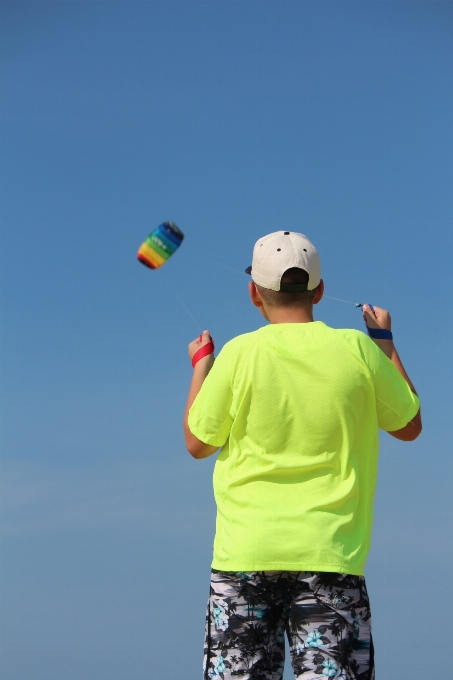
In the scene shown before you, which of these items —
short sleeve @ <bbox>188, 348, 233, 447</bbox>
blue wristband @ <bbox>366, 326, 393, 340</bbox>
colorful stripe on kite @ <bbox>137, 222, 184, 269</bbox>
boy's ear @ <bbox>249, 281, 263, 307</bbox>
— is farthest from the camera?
colorful stripe on kite @ <bbox>137, 222, 184, 269</bbox>

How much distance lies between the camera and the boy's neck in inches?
142

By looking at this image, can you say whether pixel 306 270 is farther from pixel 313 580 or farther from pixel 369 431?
pixel 313 580

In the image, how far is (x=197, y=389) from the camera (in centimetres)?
374

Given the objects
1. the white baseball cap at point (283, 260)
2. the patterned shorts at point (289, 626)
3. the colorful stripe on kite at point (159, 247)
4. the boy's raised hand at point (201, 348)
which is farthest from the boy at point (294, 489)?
the colorful stripe on kite at point (159, 247)

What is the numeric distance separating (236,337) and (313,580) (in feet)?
3.14

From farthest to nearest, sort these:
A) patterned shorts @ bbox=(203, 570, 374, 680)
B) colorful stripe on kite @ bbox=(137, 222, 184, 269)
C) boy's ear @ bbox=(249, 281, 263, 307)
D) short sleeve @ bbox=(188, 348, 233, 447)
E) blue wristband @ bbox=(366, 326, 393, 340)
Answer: colorful stripe on kite @ bbox=(137, 222, 184, 269)
blue wristband @ bbox=(366, 326, 393, 340)
boy's ear @ bbox=(249, 281, 263, 307)
short sleeve @ bbox=(188, 348, 233, 447)
patterned shorts @ bbox=(203, 570, 374, 680)

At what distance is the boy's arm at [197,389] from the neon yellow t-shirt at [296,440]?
0.04 meters

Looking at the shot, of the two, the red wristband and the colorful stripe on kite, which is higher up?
the colorful stripe on kite

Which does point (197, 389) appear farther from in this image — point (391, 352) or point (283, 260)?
point (391, 352)

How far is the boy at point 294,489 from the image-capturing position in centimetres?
321

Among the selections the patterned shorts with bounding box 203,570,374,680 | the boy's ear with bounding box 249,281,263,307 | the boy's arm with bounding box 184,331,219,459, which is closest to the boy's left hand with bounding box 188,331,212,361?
the boy's arm with bounding box 184,331,219,459

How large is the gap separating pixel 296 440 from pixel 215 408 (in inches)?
13.5

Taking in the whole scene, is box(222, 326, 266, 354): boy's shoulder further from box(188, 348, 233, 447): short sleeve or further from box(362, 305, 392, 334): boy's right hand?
box(362, 305, 392, 334): boy's right hand

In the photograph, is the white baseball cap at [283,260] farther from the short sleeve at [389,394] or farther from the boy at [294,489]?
the short sleeve at [389,394]
